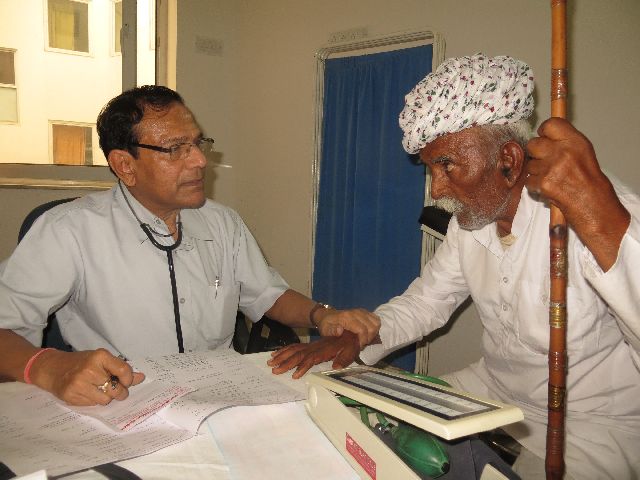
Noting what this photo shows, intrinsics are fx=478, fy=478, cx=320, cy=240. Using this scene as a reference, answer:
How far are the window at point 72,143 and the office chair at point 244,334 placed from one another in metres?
2.36

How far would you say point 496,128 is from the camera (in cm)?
157

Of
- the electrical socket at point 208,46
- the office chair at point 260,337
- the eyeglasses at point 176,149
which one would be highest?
the electrical socket at point 208,46

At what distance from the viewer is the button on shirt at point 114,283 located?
1.61 meters

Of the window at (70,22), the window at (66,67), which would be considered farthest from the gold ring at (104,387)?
the window at (70,22)

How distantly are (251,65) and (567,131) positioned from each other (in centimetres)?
411

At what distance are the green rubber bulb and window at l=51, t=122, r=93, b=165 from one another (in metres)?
4.02

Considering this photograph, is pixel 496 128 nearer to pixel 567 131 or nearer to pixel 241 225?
pixel 567 131

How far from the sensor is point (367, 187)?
3.53m

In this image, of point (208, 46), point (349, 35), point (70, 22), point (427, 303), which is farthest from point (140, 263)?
point (70, 22)

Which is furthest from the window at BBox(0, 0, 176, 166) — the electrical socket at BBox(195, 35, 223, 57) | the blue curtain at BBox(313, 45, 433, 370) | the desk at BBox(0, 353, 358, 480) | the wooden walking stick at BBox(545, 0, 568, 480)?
the wooden walking stick at BBox(545, 0, 568, 480)

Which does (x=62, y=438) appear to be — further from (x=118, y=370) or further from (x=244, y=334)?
(x=244, y=334)

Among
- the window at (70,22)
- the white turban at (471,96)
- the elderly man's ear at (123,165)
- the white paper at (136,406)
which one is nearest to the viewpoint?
the white paper at (136,406)

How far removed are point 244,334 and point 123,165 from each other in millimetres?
883

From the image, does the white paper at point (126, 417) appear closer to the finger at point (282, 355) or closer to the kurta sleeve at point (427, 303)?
the finger at point (282, 355)
